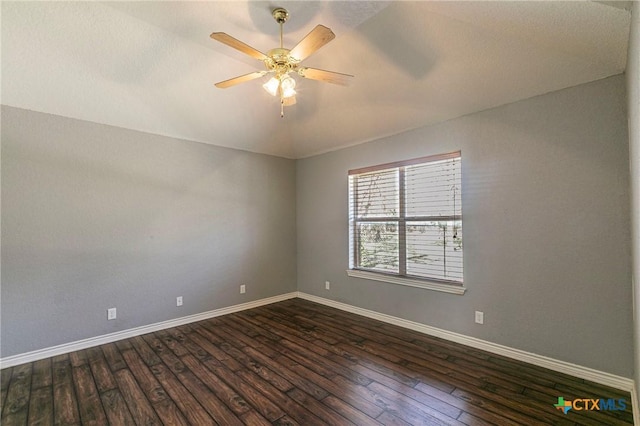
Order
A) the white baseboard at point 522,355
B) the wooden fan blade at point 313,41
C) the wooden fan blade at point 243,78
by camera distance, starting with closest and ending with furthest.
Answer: the wooden fan blade at point 313,41 < the wooden fan blade at point 243,78 < the white baseboard at point 522,355

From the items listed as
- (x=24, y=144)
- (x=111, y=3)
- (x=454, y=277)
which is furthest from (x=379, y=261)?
(x=24, y=144)

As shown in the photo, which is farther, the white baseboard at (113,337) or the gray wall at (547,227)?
the white baseboard at (113,337)

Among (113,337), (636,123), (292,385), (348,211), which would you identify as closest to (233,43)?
(636,123)

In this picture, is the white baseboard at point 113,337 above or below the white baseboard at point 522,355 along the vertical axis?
below

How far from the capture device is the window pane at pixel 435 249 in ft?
10.3

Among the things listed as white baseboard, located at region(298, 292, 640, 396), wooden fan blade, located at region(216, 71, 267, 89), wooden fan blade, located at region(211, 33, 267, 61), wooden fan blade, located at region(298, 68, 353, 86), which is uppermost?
wooden fan blade, located at region(211, 33, 267, 61)

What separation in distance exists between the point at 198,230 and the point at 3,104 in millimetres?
2260

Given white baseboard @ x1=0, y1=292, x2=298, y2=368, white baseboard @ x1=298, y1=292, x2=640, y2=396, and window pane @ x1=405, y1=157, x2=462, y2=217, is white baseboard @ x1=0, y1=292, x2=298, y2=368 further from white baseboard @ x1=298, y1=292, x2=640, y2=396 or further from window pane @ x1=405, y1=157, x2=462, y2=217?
window pane @ x1=405, y1=157, x2=462, y2=217

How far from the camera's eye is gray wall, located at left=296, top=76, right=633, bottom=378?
2.21m

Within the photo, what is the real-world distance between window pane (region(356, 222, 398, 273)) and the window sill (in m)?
0.12

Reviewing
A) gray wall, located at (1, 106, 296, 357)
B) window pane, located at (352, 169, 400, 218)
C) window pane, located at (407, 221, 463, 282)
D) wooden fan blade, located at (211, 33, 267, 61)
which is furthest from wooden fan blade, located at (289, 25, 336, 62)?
gray wall, located at (1, 106, 296, 357)

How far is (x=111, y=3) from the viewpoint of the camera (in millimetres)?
2123

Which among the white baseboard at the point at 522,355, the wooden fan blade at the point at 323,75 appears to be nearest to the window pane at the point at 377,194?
the white baseboard at the point at 522,355

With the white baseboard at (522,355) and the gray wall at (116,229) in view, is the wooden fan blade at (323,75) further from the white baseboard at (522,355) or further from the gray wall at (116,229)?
the white baseboard at (522,355)
